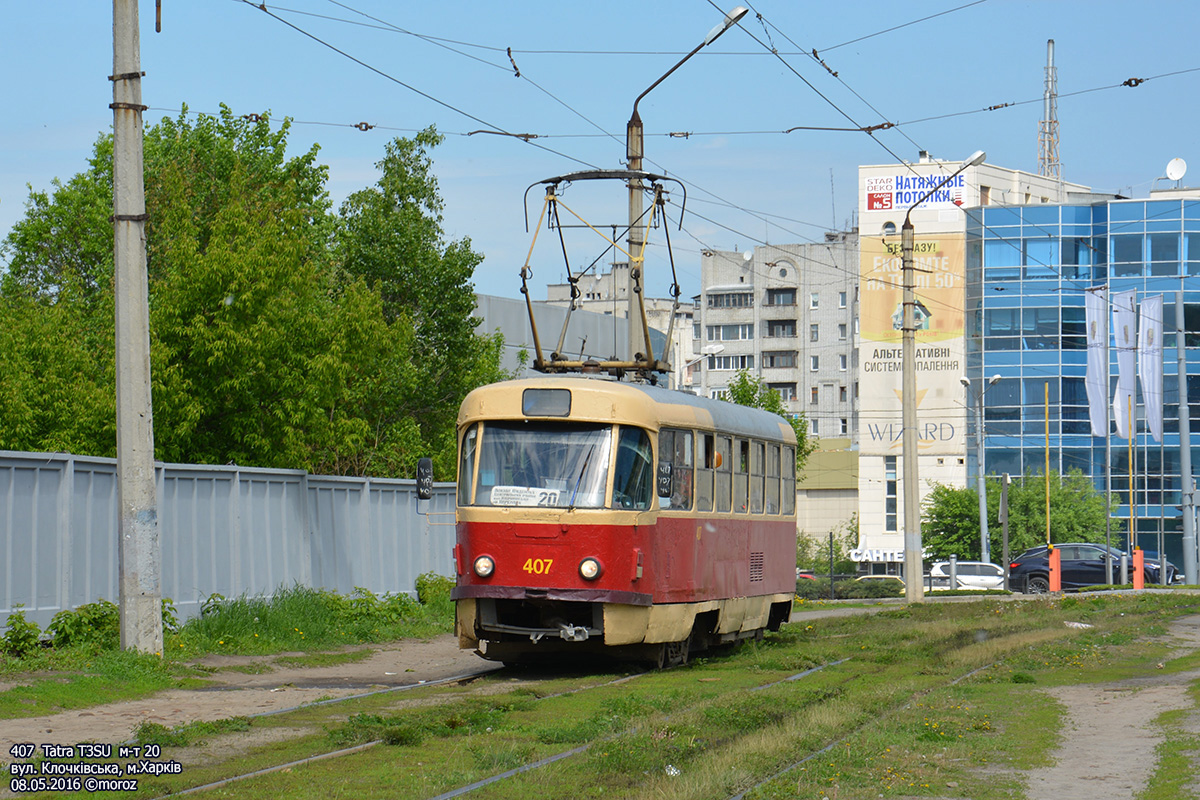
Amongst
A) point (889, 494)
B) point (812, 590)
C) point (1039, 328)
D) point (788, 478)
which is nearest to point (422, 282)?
point (788, 478)

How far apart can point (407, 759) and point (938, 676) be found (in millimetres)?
7664

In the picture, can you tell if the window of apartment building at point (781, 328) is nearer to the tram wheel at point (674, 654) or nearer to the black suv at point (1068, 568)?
the black suv at point (1068, 568)

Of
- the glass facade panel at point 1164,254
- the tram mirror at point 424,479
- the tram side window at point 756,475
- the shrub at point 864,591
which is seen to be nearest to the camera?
the tram mirror at point 424,479

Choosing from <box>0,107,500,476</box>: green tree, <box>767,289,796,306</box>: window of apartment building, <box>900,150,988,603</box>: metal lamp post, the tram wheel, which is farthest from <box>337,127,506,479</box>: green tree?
<box>767,289,796,306</box>: window of apartment building

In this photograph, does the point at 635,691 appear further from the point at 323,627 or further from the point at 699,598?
the point at 323,627

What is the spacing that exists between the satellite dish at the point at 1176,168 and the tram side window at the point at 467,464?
71250 mm

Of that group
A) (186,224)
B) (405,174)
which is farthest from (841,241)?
(186,224)

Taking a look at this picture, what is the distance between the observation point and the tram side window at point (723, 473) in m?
17.2

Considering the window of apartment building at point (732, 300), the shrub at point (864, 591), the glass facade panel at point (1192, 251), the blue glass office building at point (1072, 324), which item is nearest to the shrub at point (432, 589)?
the shrub at point (864, 591)

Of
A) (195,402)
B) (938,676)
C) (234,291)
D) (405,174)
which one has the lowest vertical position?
(938,676)

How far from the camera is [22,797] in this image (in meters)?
8.05

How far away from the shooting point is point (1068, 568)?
1965 inches

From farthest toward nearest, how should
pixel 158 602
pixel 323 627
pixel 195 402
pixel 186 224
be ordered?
pixel 186 224 < pixel 195 402 < pixel 323 627 < pixel 158 602

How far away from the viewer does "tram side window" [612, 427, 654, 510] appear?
1485cm
